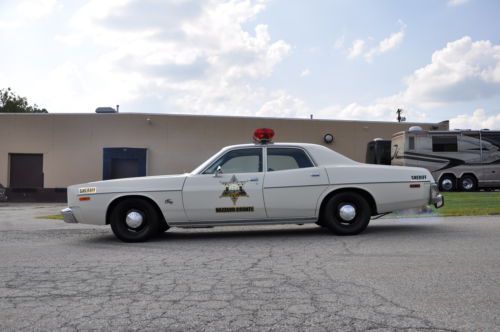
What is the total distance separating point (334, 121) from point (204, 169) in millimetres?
18854

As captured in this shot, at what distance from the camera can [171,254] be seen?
6613 mm

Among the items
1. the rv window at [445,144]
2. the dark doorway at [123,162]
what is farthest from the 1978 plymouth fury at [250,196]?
the dark doorway at [123,162]

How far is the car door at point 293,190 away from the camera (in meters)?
7.80

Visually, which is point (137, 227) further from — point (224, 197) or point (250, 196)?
point (250, 196)

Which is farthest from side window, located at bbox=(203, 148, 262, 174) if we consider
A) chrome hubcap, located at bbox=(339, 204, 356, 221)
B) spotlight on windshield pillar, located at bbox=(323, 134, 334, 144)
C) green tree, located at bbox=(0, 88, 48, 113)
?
green tree, located at bbox=(0, 88, 48, 113)

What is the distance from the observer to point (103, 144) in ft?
82.0

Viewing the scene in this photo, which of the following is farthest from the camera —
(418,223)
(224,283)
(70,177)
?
(70,177)

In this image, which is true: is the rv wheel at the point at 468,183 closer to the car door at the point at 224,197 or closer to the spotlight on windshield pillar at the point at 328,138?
the spotlight on windshield pillar at the point at 328,138

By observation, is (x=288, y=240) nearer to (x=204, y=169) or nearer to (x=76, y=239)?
(x=204, y=169)

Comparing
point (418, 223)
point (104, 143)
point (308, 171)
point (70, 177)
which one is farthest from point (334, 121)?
point (308, 171)

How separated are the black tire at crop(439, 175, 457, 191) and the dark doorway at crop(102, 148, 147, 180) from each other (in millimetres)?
13993

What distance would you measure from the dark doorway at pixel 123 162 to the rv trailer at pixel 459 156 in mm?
12349

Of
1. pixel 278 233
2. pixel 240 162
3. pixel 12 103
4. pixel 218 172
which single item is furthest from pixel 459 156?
pixel 12 103

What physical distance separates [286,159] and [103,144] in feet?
61.1
